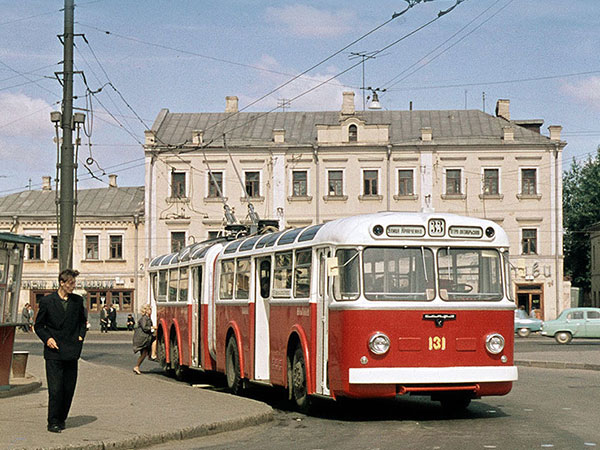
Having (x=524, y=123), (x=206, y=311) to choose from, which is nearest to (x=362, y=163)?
(x=524, y=123)

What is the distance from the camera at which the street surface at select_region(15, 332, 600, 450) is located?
11.5 meters

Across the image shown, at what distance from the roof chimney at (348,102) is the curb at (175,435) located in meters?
53.2

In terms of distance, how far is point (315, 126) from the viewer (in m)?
64.2

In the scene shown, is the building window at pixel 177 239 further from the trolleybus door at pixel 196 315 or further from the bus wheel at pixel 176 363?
the trolleybus door at pixel 196 315

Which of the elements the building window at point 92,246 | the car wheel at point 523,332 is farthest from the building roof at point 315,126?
the car wheel at point 523,332

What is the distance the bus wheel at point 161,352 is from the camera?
957 inches

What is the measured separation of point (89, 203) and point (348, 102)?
18389 millimetres

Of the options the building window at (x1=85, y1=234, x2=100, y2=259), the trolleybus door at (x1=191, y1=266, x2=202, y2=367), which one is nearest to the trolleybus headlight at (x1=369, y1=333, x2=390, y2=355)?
the trolleybus door at (x1=191, y1=266, x2=202, y2=367)

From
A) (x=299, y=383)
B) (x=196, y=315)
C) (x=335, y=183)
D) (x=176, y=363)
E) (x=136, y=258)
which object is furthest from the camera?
(x=136, y=258)

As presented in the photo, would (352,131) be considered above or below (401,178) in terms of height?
above

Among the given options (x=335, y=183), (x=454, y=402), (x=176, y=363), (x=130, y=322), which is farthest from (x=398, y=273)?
(x=335, y=183)

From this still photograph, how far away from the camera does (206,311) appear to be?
2056 cm

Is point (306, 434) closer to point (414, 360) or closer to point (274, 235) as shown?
point (414, 360)

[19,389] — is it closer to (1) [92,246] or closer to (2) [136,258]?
(2) [136,258]
